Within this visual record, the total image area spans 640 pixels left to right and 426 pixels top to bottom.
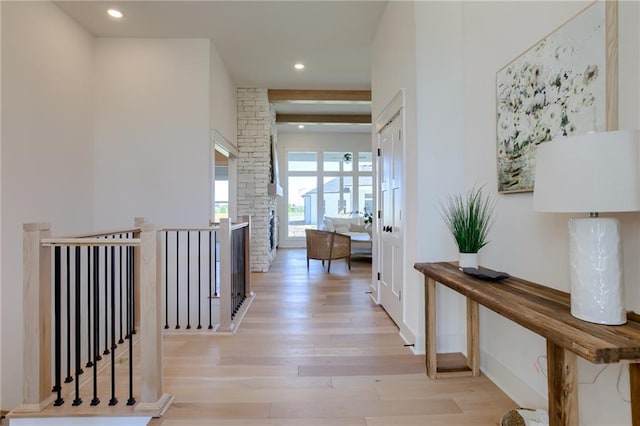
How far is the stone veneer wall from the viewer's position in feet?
19.1

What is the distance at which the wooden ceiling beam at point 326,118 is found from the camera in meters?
7.95

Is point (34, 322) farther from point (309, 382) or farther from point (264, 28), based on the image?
point (264, 28)

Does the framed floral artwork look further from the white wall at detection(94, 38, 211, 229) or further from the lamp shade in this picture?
the white wall at detection(94, 38, 211, 229)

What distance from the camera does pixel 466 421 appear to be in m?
1.78

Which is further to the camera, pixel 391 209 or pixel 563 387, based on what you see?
pixel 391 209

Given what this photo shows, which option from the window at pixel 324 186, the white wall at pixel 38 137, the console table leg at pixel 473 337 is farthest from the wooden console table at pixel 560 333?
the window at pixel 324 186

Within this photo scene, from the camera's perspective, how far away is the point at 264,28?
3850 millimetres

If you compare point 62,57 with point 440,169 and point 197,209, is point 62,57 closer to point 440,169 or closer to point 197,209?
point 197,209

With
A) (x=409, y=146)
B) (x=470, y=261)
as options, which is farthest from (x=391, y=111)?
(x=470, y=261)

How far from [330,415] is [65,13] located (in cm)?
478

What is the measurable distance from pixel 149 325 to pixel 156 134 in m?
3.04

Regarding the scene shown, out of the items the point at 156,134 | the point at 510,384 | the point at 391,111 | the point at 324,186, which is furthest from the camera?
the point at 324,186

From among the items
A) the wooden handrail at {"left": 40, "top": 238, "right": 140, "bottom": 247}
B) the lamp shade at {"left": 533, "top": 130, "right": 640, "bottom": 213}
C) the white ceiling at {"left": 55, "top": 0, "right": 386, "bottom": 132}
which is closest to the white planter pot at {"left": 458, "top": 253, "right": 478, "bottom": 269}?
the lamp shade at {"left": 533, "top": 130, "right": 640, "bottom": 213}

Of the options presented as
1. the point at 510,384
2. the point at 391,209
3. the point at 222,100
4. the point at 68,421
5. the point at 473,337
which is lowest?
the point at 68,421
